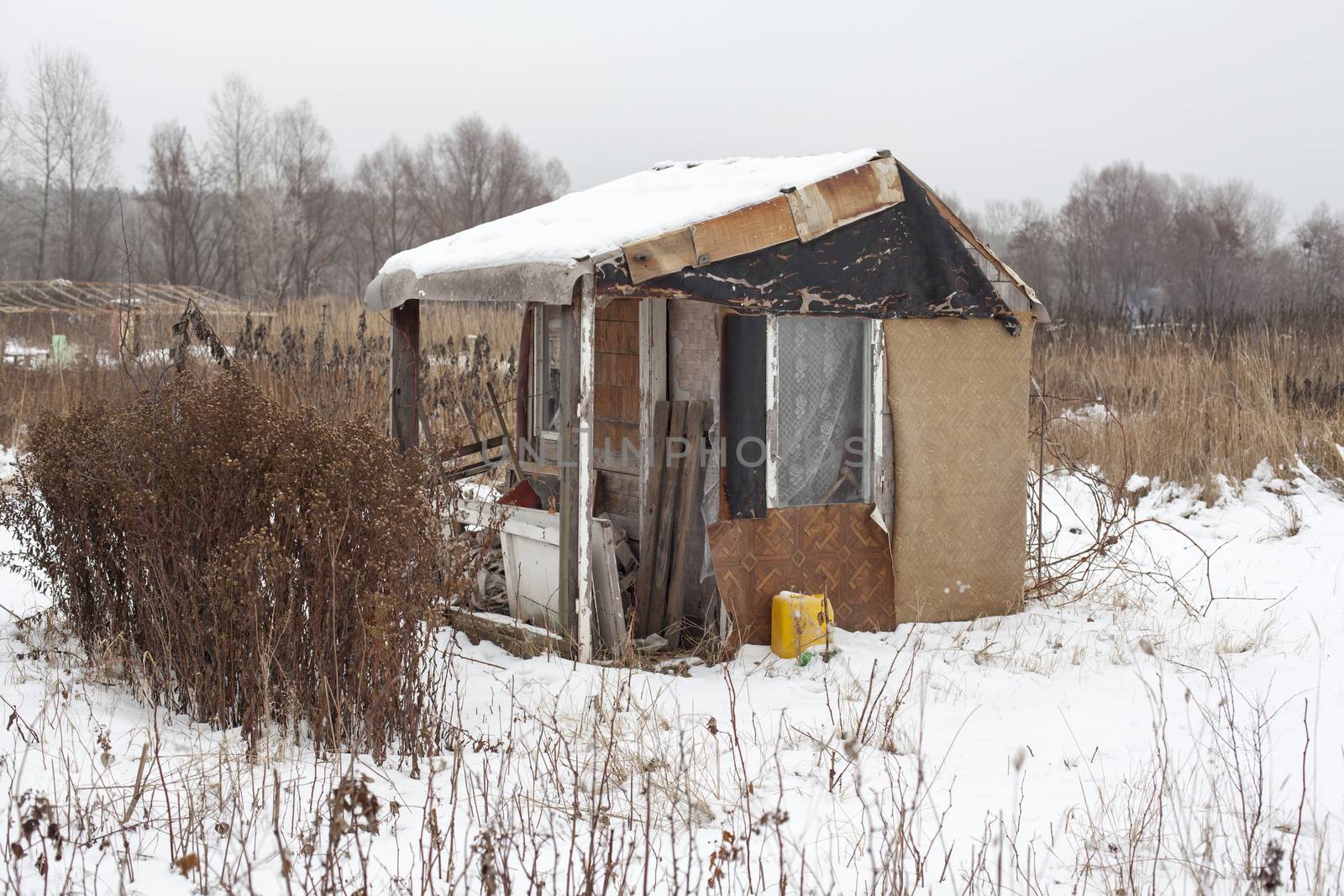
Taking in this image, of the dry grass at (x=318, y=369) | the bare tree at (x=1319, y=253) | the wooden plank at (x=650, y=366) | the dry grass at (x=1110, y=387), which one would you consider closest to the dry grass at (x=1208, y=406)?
the dry grass at (x=1110, y=387)

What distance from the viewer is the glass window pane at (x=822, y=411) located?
6824mm

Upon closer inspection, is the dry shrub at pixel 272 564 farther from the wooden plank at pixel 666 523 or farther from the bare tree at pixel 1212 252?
the bare tree at pixel 1212 252

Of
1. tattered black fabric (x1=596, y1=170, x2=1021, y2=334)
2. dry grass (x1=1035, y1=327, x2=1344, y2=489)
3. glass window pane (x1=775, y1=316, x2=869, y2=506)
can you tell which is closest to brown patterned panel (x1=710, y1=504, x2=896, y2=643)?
glass window pane (x1=775, y1=316, x2=869, y2=506)

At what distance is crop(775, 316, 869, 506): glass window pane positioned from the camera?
682cm

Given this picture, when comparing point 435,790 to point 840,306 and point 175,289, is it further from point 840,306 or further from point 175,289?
point 175,289

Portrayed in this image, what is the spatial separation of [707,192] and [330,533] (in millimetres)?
3486

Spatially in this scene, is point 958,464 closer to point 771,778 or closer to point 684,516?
point 684,516

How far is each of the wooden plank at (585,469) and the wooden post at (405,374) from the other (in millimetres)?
2274

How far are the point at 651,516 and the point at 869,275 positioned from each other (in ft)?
6.50

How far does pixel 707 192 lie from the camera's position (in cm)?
690

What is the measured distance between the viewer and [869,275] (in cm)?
686

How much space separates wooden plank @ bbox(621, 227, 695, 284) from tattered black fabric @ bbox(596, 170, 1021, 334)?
89mm

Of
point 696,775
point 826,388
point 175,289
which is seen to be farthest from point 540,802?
point 175,289

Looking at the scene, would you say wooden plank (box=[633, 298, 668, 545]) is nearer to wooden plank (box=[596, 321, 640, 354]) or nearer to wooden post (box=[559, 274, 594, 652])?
wooden plank (box=[596, 321, 640, 354])
